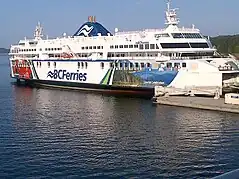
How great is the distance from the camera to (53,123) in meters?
22.3

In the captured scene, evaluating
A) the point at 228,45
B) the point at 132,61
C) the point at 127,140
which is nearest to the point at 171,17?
the point at 132,61

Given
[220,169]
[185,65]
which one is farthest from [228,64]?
[220,169]

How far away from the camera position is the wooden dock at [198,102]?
2544cm

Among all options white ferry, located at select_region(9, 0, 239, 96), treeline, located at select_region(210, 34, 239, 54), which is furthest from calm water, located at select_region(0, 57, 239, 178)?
treeline, located at select_region(210, 34, 239, 54)

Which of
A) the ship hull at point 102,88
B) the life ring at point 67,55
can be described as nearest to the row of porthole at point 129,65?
the ship hull at point 102,88

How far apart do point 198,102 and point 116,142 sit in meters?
11.1

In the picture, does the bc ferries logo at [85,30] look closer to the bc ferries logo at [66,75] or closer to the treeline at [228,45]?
the bc ferries logo at [66,75]

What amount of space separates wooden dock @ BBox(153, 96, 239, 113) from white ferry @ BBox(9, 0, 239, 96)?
2.32 metres

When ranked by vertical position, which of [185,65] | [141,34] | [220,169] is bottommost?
[220,169]

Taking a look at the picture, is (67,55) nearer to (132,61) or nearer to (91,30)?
(91,30)

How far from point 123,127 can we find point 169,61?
12.4 meters

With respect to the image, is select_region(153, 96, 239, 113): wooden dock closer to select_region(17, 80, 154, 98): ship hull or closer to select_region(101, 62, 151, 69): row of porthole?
select_region(17, 80, 154, 98): ship hull

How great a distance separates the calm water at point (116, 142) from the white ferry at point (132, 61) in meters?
4.85

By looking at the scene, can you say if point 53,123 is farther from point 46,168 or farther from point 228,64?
point 228,64
